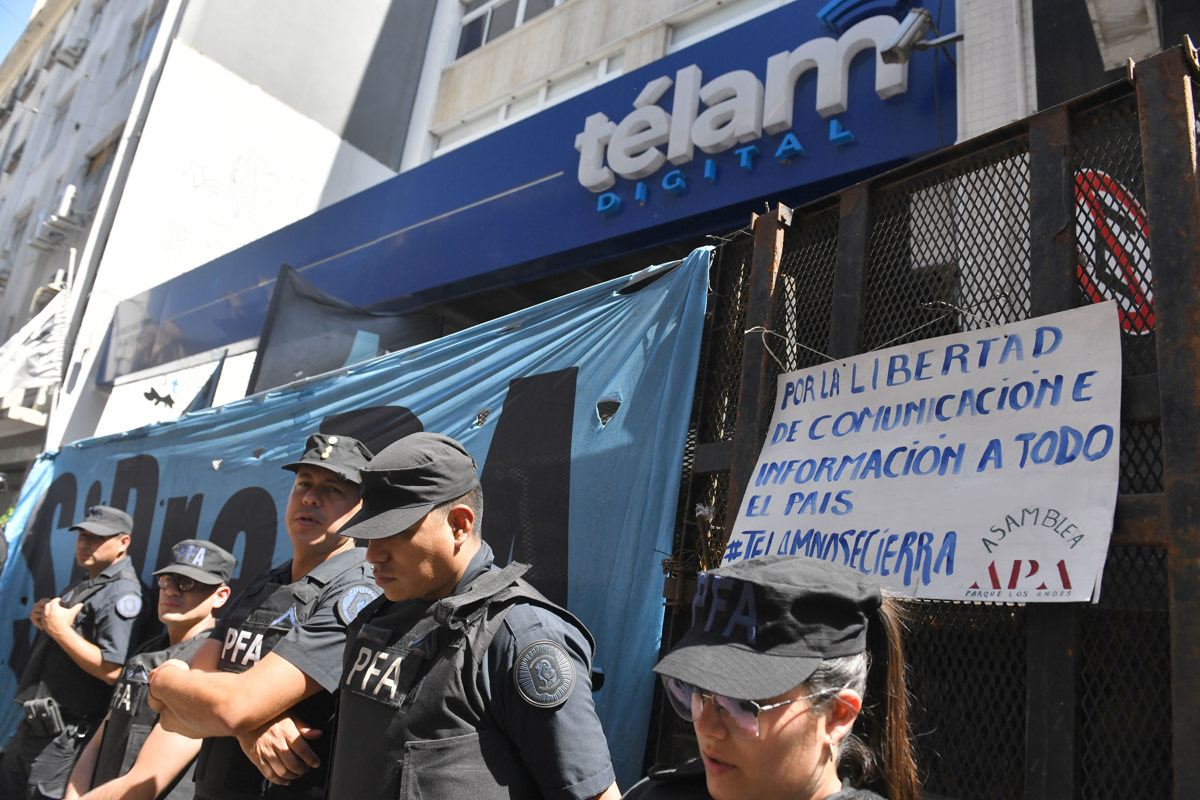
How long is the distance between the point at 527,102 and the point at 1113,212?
936cm

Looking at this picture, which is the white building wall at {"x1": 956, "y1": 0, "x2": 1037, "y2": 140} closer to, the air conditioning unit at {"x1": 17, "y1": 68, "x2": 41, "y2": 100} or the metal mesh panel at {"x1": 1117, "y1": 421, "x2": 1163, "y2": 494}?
the metal mesh panel at {"x1": 1117, "y1": 421, "x2": 1163, "y2": 494}

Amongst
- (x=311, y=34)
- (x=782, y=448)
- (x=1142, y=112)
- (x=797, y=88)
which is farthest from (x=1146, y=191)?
(x=311, y=34)

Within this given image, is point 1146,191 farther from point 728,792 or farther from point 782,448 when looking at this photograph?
point 728,792

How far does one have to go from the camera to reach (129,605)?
4.37 m

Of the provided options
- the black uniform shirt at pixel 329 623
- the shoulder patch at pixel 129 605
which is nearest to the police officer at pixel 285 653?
the black uniform shirt at pixel 329 623

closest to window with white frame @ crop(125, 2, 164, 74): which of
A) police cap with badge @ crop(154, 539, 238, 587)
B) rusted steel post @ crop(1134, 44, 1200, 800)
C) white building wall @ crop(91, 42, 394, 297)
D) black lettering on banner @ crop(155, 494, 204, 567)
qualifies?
white building wall @ crop(91, 42, 394, 297)

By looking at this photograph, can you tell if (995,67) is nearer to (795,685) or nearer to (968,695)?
(968,695)

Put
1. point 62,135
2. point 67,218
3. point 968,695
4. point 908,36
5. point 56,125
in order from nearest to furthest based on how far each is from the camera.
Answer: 1. point 968,695
2. point 908,36
3. point 67,218
4. point 62,135
5. point 56,125

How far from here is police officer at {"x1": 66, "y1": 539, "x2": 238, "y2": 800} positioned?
108 inches

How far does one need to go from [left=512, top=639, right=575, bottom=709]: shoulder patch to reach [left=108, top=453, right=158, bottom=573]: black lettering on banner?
17.4 feet

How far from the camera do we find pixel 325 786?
2.27 meters

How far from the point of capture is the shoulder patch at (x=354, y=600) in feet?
7.86

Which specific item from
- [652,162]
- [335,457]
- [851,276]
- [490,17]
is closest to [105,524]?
[335,457]

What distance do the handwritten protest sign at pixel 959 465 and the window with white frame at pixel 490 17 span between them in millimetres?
9797
